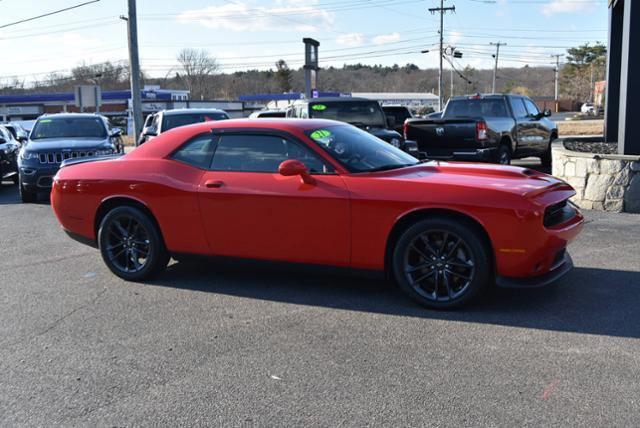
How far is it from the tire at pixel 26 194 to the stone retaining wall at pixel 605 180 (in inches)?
384

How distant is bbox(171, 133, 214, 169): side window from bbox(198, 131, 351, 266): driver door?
75 mm

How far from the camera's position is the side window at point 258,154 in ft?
18.2

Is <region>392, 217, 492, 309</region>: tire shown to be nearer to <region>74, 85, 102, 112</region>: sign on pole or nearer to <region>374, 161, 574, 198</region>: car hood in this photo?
<region>374, 161, 574, 198</region>: car hood

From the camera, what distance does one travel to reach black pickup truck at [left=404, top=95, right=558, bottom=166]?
500 inches

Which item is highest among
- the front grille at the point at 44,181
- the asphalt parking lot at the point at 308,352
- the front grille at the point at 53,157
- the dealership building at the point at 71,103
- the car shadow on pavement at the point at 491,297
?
the dealership building at the point at 71,103

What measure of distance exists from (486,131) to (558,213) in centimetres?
802

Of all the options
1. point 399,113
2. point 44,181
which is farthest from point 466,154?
point 399,113

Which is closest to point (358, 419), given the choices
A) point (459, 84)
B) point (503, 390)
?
point (503, 390)

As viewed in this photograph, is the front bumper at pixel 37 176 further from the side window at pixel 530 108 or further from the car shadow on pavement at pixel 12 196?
the side window at pixel 530 108

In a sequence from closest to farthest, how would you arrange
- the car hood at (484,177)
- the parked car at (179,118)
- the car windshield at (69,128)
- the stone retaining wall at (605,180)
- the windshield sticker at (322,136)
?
the car hood at (484,177) < the windshield sticker at (322,136) < the stone retaining wall at (605,180) < the car windshield at (69,128) < the parked car at (179,118)

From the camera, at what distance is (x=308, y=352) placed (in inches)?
170

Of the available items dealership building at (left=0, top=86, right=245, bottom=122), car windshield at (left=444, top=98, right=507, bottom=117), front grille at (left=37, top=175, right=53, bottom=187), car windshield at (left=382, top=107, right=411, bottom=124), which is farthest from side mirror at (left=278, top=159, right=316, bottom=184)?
dealership building at (left=0, top=86, right=245, bottom=122)

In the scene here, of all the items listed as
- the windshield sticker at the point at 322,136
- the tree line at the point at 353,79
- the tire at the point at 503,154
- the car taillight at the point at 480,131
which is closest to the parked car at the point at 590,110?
the tree line at the point at 353,79

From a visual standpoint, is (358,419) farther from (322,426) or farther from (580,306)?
(580,306)
